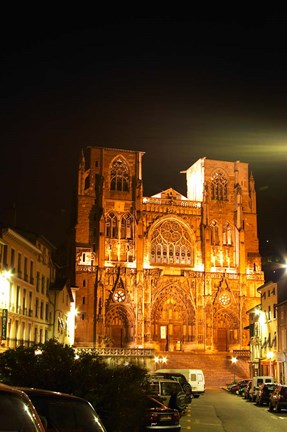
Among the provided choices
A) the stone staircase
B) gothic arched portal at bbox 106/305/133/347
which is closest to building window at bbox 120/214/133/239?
gothic arched portal at bbox 106/305/133/347

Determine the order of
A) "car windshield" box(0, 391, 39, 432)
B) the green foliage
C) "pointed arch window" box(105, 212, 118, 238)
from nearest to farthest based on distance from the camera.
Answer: "car windshield" box(0, 391, 39, 432)
the green foliage
"pointed arch window" box(105, 212, 118, 238)

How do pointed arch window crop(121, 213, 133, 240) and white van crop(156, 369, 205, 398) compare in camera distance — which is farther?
pointed arch window crop(121, 213, 133, 240)

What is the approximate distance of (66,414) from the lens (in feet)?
24.4

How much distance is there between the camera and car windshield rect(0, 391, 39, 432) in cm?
482

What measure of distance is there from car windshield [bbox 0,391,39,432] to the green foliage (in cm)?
898

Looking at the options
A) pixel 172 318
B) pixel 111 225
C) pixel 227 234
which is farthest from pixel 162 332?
pixel 227 234

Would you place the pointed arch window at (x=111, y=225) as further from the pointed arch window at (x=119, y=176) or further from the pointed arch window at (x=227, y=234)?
the pointed arch window at (x=227, y=234)

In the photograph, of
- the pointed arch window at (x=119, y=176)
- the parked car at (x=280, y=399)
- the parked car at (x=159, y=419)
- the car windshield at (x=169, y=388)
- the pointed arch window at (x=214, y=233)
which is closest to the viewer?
the parked car at (x=159, y=419)

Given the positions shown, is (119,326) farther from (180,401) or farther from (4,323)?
(180,401)

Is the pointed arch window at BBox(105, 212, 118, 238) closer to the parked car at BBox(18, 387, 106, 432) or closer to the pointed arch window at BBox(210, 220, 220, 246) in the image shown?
the pointed arch window at BBox(210, 220, 220, 246)

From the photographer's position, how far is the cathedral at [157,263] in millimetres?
68250

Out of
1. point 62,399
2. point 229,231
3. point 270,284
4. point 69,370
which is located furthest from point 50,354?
point 229,231

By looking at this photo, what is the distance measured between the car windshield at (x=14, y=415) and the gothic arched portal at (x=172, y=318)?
65.6 m

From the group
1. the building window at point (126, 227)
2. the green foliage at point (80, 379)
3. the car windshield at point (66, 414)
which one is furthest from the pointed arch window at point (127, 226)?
the car windshield at point (66, 414)
